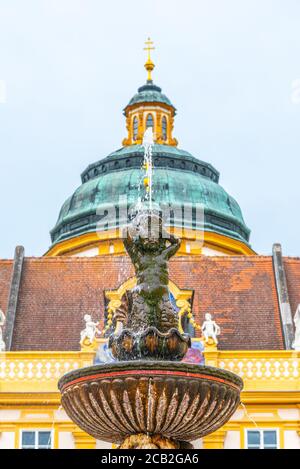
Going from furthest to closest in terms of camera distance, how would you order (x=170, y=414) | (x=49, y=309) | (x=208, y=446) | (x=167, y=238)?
1. (x=49, y=309)
2. (x=208, y=446)
3. (x=167, y=238)
4. (x=170, y=414)

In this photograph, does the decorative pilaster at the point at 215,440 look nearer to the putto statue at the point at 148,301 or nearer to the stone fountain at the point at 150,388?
the putto statue at the point at 148,301

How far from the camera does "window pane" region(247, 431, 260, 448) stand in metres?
29.2

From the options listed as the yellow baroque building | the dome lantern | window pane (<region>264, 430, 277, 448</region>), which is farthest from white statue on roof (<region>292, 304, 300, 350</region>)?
the dome lantern

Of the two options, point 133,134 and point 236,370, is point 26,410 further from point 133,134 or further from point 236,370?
point 133,134

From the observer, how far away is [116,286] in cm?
3350

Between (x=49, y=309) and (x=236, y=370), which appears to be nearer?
(x=236, y=370)

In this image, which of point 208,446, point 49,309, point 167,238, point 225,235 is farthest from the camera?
Result: point 225,235

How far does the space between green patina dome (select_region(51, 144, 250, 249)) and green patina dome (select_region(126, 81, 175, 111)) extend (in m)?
2.61

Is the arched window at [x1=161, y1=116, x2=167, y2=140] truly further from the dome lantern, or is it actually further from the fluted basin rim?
the fluted basin rim

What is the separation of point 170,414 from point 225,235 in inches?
1094

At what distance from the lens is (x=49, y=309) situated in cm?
3291

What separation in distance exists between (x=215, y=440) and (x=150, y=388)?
14.8m

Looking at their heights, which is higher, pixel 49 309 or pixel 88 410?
pixel 49 309

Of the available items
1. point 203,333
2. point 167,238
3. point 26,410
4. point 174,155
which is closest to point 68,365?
point 26,410
